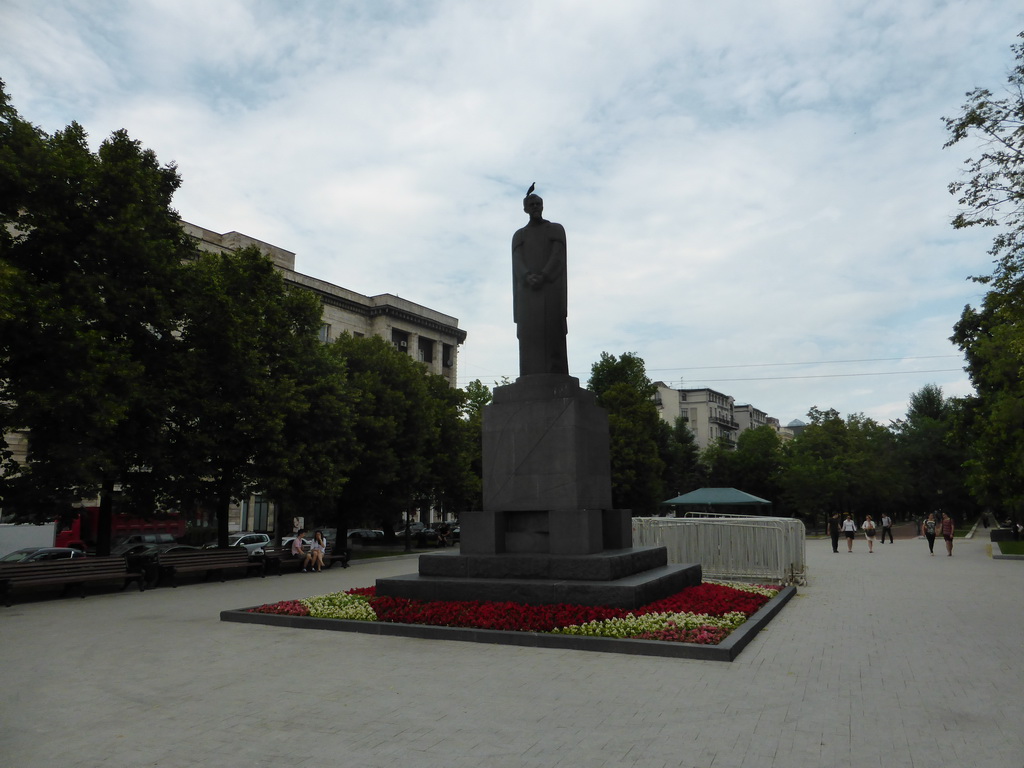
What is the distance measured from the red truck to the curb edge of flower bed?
1827 centimetres

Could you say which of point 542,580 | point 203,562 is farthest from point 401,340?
point 542,580

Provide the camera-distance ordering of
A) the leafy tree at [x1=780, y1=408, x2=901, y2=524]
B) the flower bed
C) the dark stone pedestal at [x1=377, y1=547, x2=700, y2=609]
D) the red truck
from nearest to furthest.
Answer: the flower bed, the dark stone pedestal at [x1=377, y1=547, x2=700, y2=609], the red truck, the leafy tree at [x1=780, y1=408, x2=901, y2=524]

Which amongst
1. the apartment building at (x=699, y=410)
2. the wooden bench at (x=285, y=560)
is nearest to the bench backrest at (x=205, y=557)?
the wooden bench at (x=285, y=560)

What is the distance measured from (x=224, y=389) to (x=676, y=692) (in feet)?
60.4

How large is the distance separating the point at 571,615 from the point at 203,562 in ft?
45.6

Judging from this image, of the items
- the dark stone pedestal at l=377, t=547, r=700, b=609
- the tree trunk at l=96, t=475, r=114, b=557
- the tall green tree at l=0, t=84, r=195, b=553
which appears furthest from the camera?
the tree trunk at l=96, t=475, r=114, b=557

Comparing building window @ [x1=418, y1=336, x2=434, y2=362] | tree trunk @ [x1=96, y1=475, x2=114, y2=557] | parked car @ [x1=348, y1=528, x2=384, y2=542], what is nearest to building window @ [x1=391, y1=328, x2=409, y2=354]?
building window @ [x1=418, y1=336, x2=434, y2=362]

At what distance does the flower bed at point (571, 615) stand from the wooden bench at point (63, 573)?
6.80 m

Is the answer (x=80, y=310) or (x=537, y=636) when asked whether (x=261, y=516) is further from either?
(x=537, y=636)

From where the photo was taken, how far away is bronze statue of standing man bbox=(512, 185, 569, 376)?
44.5 feet

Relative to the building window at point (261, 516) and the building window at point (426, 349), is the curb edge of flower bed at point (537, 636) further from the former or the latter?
the building window at point (426, 349)

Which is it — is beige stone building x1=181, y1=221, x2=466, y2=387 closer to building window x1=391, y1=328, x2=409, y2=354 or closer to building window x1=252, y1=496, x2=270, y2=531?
building window x1=391, y1=328, x2=409, y2=354

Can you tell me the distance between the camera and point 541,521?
12469mm

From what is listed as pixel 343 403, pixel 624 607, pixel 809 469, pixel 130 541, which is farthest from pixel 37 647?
pixel 809 469
